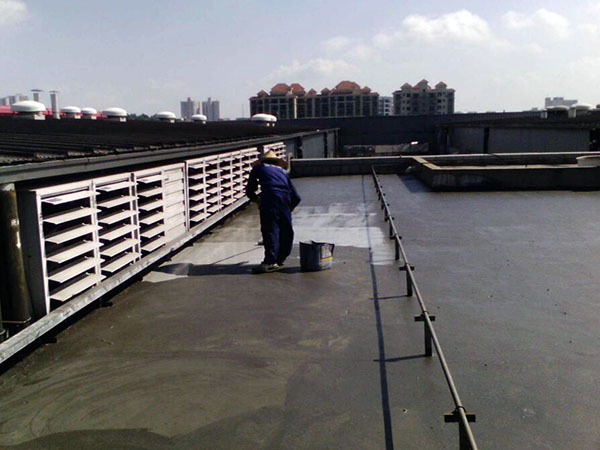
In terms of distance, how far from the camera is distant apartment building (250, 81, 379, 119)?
12762 centimetres

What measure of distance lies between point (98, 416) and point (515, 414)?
11.0 feet

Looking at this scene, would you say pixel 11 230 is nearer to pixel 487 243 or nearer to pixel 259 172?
pixel 259 172

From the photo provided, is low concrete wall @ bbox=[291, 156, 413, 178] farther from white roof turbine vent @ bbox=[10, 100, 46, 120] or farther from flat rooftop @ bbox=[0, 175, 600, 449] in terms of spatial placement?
flat rooftop @ bbox=[0, 175, 600, 449]

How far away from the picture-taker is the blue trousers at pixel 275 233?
8.80 metres

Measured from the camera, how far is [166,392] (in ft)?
16.0

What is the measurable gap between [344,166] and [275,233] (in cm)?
1636

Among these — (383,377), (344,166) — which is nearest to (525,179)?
(344,166)

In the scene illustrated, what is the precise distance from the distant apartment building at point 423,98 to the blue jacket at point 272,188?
451ft

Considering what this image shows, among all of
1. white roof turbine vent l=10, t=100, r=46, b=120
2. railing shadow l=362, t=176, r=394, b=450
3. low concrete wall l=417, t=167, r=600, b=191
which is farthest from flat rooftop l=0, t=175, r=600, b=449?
white roof turbine vent l=10, t=100, r=46, b=120

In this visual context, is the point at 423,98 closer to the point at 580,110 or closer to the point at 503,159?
the point at 580,110

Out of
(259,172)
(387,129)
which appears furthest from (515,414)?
(387,129)

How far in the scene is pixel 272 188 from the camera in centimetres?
883

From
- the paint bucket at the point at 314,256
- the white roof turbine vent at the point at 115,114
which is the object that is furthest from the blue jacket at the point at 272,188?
the white roof turbine vent at the point at 115,114

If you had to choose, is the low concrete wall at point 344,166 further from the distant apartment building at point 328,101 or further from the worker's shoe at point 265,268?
the distant apartment building at point 328,101
